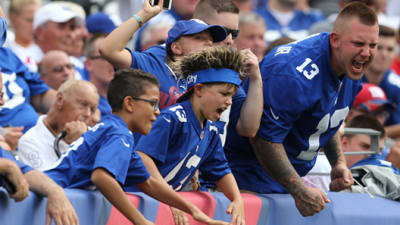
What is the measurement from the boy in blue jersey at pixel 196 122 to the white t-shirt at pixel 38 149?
125 centimetres

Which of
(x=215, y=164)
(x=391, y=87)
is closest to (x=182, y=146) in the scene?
(x=215, y=164)

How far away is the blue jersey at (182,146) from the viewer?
166 inches

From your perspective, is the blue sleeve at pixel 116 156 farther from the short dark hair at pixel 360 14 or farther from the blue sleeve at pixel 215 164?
the short dark hair at pixel 360 14

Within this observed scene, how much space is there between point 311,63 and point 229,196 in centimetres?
108

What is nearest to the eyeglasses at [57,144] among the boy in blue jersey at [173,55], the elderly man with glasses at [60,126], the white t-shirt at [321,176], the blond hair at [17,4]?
the elderly man with glasses at [60,126]

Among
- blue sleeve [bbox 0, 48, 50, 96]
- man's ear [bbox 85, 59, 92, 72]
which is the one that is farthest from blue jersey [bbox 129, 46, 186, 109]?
man's ear [bbox 85, 59, 92, 72]

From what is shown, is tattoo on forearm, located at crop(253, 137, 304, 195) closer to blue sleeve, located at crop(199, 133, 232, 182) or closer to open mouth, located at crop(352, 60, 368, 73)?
blue sleeve, located at crop(199, 133, 232, 182)

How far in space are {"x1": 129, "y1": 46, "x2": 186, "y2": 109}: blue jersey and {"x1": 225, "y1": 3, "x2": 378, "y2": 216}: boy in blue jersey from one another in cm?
52

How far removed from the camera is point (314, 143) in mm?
5082

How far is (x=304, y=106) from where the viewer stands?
4.77 meters

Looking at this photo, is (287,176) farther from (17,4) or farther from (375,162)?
(17,4)

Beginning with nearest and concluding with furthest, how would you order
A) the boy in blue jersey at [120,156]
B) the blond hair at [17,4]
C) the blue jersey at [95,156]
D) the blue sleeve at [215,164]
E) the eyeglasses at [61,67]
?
1. the boy in blue jersey at [120,156]
2. the blue jersey at [95,156]
3. the blue sleeve at [215,164]
4. the eyeglasses at [61,67]
5. the blond hair at [17,4]

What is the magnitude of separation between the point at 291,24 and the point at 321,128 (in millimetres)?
5996

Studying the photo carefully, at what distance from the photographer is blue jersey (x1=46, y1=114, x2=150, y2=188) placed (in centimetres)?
384
